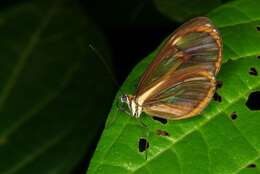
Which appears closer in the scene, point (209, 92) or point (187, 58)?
point (209, 92)

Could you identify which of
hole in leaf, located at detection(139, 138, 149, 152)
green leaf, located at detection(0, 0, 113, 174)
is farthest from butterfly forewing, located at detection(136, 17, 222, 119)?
green leaf, located at detection(0, 0, 113, 174)

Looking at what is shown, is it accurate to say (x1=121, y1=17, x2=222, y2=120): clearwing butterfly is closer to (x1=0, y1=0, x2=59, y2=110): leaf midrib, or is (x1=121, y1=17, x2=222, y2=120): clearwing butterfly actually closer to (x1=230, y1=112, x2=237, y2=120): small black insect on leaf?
(x1=230, y1=112, x2=237, y2=120): small black insect on leaf

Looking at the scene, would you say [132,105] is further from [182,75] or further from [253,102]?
[253,102]

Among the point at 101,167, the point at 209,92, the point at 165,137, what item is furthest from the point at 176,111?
the point at 101,167

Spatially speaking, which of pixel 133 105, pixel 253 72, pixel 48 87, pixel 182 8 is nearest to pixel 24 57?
pixel 48 87

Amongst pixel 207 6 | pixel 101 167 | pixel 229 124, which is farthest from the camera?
pixel 207 6

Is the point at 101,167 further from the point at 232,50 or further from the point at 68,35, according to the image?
the point at 68,35
